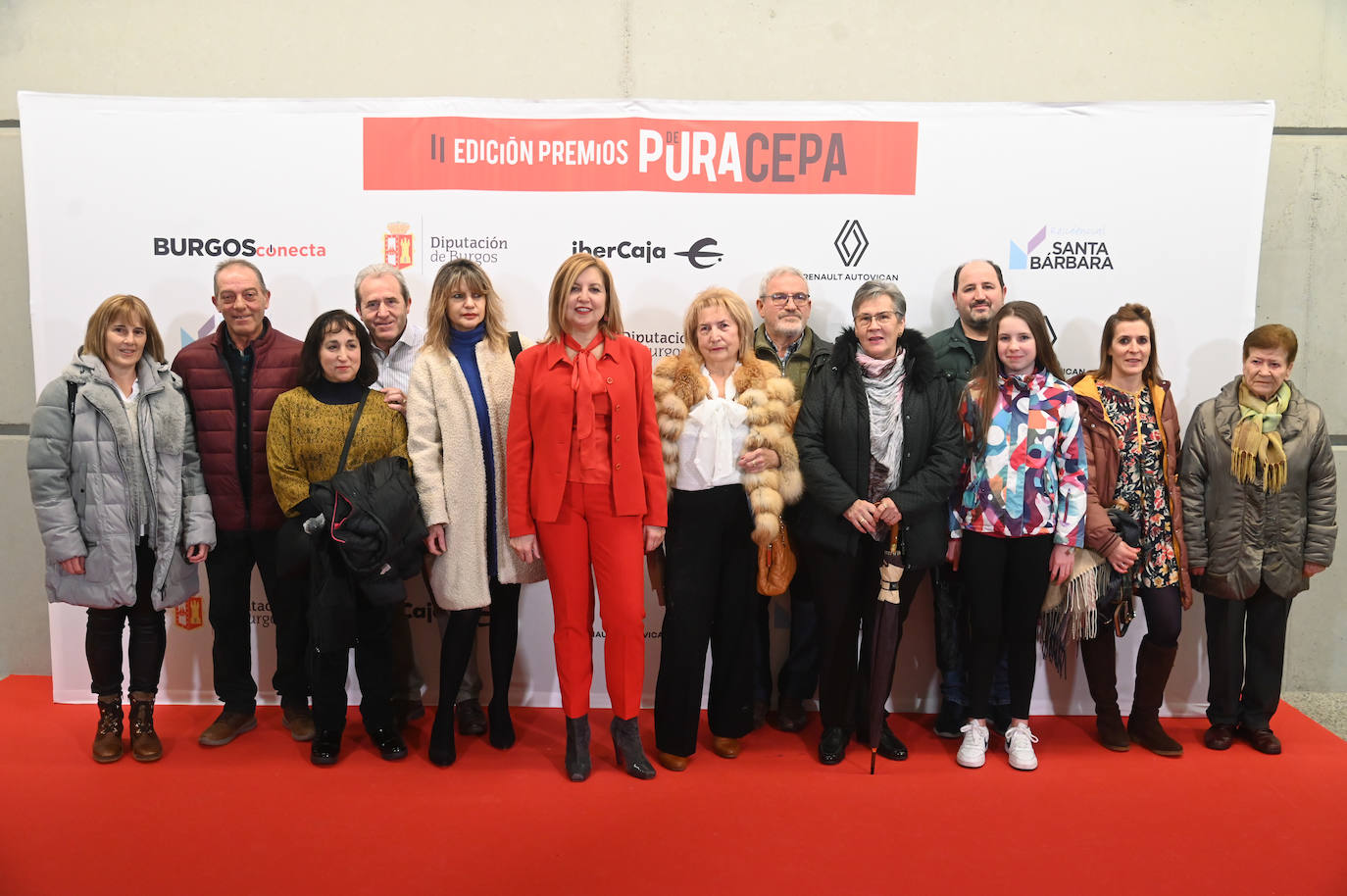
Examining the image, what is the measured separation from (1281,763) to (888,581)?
1869 millimetres

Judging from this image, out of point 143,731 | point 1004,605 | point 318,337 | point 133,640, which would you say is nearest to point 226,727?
point 143,731

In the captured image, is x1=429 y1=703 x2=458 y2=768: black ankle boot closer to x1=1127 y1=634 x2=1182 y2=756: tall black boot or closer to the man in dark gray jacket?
the man in dark gray jacket

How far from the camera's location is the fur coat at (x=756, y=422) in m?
3.18

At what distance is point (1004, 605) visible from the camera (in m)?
3.43

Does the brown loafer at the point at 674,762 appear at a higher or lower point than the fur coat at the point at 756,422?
lower

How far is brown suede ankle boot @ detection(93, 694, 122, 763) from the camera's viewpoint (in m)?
3.40

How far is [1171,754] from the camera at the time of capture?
3564 millimetres

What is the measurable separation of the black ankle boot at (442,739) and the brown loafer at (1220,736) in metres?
3.17

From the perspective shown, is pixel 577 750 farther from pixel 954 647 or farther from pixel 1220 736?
pixel 1220 736

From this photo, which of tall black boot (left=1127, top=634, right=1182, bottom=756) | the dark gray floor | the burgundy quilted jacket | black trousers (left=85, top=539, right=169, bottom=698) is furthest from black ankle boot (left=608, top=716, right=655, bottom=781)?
the dark gray floor

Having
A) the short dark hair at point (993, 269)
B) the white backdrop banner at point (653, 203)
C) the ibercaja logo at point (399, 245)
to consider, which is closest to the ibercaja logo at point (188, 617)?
the white backdrop banner at point (653, 203)

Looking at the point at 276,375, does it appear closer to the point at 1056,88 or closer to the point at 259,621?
the point at 259,621

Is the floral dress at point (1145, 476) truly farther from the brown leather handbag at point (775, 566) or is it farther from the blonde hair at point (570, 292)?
the blonde hair at point (570, 292)

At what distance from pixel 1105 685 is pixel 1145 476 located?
3.04ft
